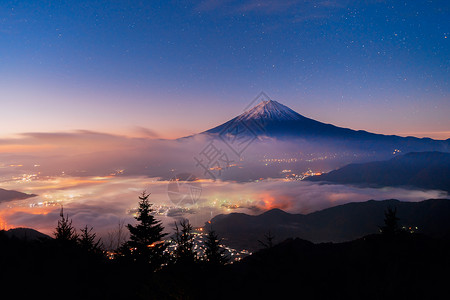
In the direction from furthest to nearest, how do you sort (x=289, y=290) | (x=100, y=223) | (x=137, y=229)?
(x=100, y=223) → (x=137, y=229) → (x=289, y=290)

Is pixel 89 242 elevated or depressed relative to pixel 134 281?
depressed

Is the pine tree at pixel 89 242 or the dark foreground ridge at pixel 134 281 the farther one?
the pine tree at pixel 89 242

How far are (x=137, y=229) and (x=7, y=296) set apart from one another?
14.2 meters

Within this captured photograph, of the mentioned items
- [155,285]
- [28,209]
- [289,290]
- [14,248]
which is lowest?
[28,209]

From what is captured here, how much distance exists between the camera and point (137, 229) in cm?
2075

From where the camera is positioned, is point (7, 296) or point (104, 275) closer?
point (7, 296)

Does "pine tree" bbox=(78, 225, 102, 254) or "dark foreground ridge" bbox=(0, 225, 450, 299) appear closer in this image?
"dark foreground ridge" bbox=(0, 225, 450, 299)

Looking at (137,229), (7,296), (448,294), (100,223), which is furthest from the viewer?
(100,223)

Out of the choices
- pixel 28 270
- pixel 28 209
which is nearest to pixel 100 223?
pixel 28 209

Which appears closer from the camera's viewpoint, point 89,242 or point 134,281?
point 134,281

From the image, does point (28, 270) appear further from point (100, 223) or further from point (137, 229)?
point (100, 223)

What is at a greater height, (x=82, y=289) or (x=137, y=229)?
(x=82, y=289)

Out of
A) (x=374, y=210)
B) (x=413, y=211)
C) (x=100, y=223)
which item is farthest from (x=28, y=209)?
(x=413, y=211)

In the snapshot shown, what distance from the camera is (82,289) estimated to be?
7805 mm
